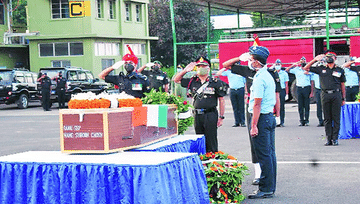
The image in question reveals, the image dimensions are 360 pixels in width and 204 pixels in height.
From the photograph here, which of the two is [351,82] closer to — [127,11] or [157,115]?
[157,115]

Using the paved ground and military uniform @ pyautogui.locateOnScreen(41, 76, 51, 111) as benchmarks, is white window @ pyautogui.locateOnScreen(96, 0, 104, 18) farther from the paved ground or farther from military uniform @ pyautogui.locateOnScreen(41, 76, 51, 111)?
the paved ground

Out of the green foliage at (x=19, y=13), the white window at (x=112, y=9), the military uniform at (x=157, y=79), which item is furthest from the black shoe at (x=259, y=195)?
the green foliage at (x=19, y=13)

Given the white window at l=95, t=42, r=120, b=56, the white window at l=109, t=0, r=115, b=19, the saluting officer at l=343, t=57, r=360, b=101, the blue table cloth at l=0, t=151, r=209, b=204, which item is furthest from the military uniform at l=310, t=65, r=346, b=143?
the white window at l=109, t=0, r=115, b=19

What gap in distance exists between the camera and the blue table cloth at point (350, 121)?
15.9 metres

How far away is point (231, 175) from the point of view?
8203 millimetres

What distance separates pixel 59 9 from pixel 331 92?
3303 cm

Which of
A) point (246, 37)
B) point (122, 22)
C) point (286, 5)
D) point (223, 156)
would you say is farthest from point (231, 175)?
point (122, 22)

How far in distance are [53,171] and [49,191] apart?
9.1 inches

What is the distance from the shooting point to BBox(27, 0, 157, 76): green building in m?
43.8

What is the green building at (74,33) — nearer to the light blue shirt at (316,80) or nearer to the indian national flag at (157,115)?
the light blue shirt at (316,80)

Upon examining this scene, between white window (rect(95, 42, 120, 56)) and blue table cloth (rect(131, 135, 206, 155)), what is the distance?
36.0m

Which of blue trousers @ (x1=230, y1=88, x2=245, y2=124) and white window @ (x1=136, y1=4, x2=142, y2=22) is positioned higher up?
white window @ (x1=136, y1=4, x2=142, y2=22)

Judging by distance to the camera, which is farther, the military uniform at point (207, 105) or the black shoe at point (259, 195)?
the military uniform at point (207, 105)

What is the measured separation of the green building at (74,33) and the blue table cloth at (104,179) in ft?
118
